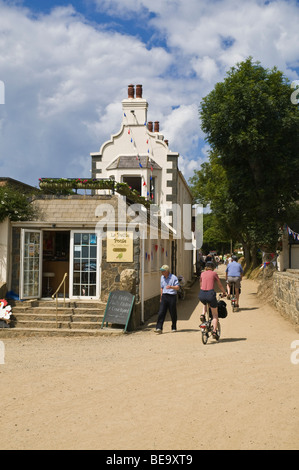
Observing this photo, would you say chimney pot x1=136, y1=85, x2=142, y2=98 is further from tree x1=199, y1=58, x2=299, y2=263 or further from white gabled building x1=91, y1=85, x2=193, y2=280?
tree x1=199, y1=58, x2=299, y2=263

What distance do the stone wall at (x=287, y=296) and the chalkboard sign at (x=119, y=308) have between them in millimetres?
4136

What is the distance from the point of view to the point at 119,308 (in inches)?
485

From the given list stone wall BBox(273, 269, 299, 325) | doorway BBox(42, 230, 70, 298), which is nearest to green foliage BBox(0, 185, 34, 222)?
doorway BBox(42, 230, 70, 298)

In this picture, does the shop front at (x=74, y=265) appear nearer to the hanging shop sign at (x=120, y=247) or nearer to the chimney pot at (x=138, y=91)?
the hanging shop sign at (x=120, y=247)

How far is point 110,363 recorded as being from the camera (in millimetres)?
8617

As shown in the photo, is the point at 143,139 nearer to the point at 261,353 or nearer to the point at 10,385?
the point at 261,353

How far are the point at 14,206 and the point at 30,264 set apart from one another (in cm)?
167

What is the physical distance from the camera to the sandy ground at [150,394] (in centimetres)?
509

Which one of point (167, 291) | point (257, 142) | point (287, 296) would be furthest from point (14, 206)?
point (257, 142)

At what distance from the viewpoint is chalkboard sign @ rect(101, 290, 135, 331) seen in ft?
39.8

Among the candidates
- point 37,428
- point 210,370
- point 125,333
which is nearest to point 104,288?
point 125,333

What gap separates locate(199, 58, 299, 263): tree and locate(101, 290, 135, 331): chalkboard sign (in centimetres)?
1033

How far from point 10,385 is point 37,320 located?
211 inches

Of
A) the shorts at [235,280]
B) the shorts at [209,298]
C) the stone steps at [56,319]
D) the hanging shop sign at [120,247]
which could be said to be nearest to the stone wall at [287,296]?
the shorts at [235,280]
